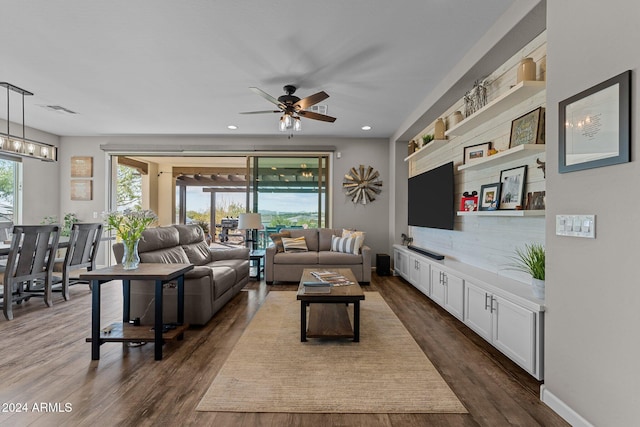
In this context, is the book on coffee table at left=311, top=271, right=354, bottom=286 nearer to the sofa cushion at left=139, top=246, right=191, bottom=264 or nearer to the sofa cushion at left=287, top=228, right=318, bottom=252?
the sofa cushion at left=139, top=246, right=191, bottom=264

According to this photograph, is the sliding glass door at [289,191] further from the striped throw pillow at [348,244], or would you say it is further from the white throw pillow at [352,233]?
the striped throw pillow at [348,244]

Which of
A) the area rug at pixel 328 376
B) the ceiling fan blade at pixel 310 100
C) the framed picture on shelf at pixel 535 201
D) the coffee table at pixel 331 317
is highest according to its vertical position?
the ceiling fan blade at pixel 310 100

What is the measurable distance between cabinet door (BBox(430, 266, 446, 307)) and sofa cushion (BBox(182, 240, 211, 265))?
126 inches

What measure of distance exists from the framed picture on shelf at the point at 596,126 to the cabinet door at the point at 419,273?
105 inches

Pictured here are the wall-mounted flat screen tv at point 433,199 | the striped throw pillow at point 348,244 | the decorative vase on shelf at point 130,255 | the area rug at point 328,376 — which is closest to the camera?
the area rug at point 328,376

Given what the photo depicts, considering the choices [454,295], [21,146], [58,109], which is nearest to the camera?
[454,295]

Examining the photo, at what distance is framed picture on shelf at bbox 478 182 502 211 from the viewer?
3.03 metres

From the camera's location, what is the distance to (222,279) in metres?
3.62

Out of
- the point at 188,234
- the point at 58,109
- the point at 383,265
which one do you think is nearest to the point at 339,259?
the point at 383,265

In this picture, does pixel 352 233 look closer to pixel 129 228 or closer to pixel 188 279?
pixel 188 279

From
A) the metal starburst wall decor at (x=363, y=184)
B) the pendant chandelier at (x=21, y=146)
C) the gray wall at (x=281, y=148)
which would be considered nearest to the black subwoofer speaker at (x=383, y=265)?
the gray wall at (x=281, y=148)

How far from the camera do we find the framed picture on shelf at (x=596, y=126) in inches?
56.4

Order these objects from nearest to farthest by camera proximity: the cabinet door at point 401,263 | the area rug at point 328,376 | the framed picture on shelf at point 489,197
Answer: the area rug at point 328,376, the framed picture on shelf at point 489,197, the cabinet door at point 401,263

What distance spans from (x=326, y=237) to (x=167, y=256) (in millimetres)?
2983
